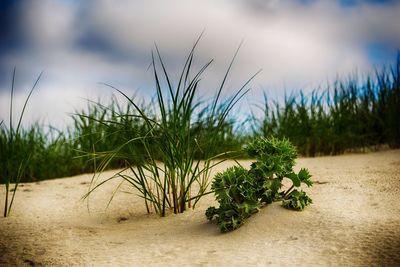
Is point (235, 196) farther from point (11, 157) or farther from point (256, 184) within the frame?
point (11, 157)

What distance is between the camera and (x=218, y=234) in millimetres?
2260

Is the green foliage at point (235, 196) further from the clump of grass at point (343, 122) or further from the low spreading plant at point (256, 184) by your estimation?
the clump of grass at point (343, 122)

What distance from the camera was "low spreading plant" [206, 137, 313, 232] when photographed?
226 cm

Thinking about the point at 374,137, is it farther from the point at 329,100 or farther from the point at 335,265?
the point at 335,265

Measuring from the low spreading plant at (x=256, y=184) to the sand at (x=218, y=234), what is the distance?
0.05m

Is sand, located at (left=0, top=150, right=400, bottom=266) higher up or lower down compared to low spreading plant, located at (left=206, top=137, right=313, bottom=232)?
lower down

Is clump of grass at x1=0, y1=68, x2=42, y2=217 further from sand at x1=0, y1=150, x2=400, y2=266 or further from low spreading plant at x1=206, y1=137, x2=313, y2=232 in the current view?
low spreading plant at x1=206, y1=137, x2=313, y2=232

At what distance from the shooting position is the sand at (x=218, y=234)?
6.27 ft

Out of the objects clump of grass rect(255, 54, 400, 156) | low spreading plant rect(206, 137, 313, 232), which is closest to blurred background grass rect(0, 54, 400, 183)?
clump of grass rect(255, 54, 400, 156)

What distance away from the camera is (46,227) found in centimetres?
275

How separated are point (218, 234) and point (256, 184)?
0.30 metres

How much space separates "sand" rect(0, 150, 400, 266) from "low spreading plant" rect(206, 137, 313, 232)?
0.05m

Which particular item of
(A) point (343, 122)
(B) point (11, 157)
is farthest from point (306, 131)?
(B) point (11, 157)

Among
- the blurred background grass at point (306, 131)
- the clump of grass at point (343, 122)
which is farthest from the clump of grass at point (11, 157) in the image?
the clump of grass at point (343, 122)
